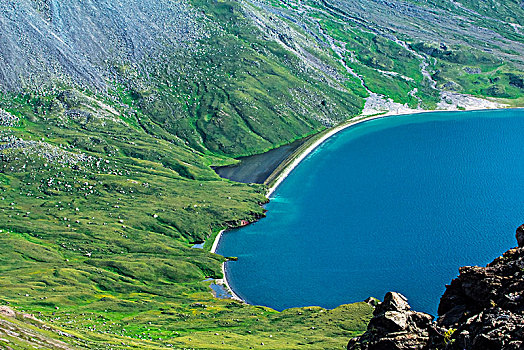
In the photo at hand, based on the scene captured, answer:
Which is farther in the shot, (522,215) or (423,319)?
(522,215)

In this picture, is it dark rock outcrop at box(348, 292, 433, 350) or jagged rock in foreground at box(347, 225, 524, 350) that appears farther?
dark rock outcrop at box(348, 292, 433, 350)

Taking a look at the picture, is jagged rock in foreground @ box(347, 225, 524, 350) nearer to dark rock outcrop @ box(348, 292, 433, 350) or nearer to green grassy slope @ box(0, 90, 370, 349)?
dark rock outcrop @ box(348, 292, 433, 350)

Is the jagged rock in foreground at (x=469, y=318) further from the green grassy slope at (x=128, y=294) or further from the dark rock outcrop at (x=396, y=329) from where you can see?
the green grassy slope at (x=128, y=294)

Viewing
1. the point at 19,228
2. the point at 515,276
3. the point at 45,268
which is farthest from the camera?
the point at 19,228

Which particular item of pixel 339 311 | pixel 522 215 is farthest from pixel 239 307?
pixel 522 215

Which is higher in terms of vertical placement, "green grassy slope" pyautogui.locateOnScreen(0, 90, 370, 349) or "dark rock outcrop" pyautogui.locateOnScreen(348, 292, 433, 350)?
"dark rock outcrop" pyautogui.locateOnScreen(348, 292, 433, 350)

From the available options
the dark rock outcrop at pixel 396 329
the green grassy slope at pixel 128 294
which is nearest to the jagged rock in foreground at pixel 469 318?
the dark rock outcrop at pixel 396 329

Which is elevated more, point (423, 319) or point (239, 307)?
point (423, 319)

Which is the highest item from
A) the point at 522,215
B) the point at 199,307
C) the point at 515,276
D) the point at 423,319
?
the point at 522,215

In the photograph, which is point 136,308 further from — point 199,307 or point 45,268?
point 45,268

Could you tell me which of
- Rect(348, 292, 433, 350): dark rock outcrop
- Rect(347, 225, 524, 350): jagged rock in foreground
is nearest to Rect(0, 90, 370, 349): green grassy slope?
Rect(348, 292, 433, 350): dark rock outcrop
